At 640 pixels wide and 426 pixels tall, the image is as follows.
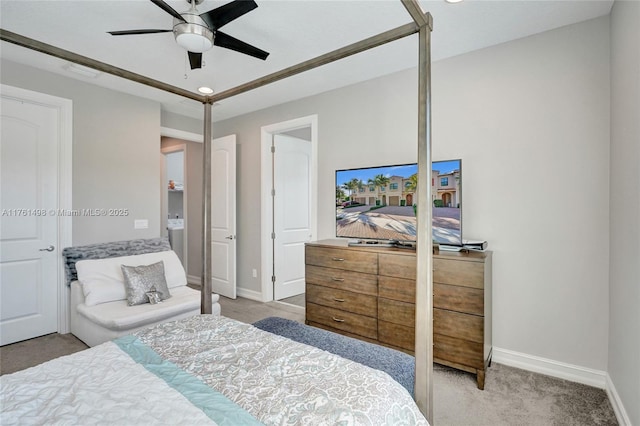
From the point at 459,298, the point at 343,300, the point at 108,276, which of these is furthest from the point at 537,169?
the point at 108,276

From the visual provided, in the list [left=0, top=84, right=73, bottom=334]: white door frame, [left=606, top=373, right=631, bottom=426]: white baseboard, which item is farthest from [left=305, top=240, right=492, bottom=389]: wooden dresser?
[left=0, top=84, right=73, bottom=334]: white door frame

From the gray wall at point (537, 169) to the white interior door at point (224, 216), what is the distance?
94.9 inches

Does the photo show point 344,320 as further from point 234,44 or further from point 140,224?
point 140,224

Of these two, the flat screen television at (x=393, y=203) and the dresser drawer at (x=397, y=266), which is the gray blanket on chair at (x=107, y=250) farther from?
the dresser drawer at (x=397, y=266)

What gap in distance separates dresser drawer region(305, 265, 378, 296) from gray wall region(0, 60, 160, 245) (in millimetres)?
2187

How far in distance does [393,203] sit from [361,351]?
153 cm

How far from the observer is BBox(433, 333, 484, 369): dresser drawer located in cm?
220

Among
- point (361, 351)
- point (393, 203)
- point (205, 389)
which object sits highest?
point (393, 203)

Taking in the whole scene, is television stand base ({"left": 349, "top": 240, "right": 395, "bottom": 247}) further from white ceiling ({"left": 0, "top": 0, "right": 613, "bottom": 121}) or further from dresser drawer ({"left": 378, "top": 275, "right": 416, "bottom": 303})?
white ceiling ({"left": 0, "top": 0, "right": 613, "bottom": 121})

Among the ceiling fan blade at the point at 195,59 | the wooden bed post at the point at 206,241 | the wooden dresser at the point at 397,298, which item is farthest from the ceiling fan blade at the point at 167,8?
the wooden dresser at the point at 397,298

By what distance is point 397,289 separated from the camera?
8.30 ft

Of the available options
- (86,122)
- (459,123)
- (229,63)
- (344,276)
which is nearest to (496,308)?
(344,276)

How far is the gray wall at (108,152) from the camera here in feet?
10.7

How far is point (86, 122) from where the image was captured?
3377mm
